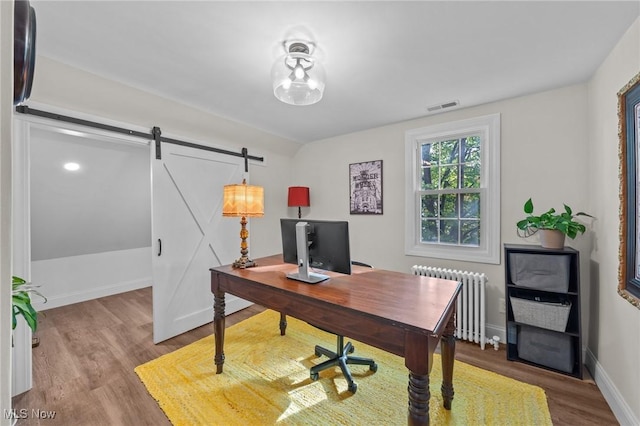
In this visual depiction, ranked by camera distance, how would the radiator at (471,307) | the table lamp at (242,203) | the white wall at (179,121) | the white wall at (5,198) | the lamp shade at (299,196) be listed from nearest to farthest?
the white wall at (5,198), the white wall at (179,121), the table lamp at (242,203), the radiator at (471,307), the lamp shade at (299,196)

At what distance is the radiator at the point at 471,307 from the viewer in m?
2.59

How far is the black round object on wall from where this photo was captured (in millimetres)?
606

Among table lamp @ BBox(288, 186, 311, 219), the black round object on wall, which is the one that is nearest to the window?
table lamp @ BBox(288, 186, 311, 219)

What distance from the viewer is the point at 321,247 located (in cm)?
186

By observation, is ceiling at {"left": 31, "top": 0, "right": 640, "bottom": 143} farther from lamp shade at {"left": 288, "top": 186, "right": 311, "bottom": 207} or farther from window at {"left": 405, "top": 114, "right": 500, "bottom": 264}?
lamp shade at {"left": 288, "top": 186, "right": 311, "bottom": 207}

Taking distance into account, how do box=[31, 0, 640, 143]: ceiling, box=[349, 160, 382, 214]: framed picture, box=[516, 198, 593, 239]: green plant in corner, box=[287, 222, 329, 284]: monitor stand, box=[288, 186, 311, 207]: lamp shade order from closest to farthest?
box=[31, 0, 640, 143]: ceiling
box=[287, 222, 329, 284]: monitor stand
box=[516, 198, 593, 239]: green plant in corner
box=[349, 160, 382, 214]: framed picture
box=[288, 186, 311, 207]: lamp shade

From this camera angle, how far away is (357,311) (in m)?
1.37

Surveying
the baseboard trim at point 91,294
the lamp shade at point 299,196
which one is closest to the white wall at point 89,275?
the baseboard trim at point 91,294

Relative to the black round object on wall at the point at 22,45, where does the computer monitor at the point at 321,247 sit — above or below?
below

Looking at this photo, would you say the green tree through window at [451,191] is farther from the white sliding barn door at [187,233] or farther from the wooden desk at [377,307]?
the white sliding barn door at [187,233]

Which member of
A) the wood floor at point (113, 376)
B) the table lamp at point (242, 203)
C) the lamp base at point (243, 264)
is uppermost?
the table lamp at point (242, 203)

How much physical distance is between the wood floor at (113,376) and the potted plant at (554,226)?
1.09 meters

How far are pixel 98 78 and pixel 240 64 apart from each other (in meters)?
1.19

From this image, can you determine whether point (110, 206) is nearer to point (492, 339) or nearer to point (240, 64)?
point (240, 64)
